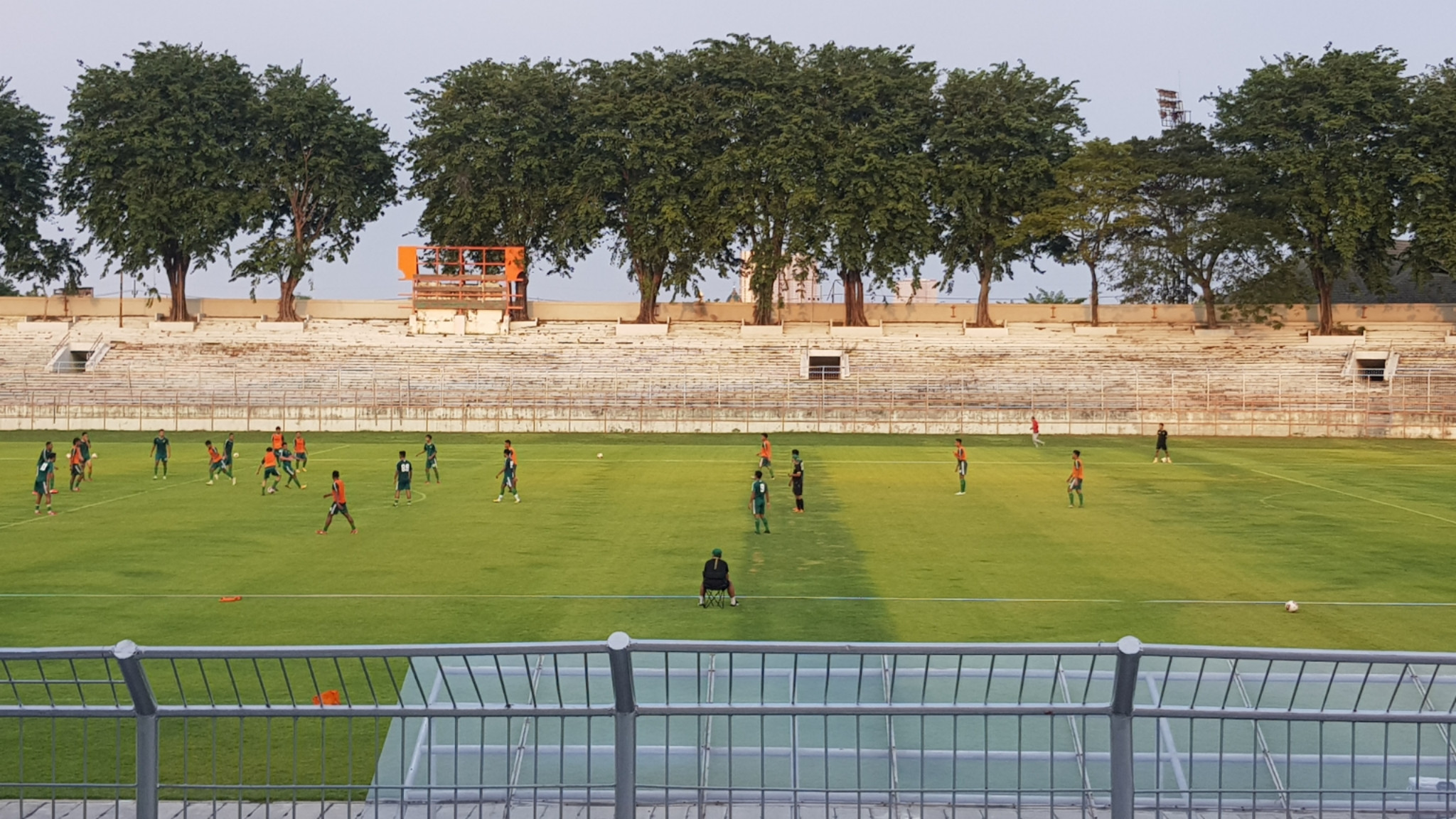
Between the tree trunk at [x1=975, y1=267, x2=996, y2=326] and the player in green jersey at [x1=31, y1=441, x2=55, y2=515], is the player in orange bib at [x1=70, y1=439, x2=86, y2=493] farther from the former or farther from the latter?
the tree trunk at [x1=975, y1=267, x2=996, y2=326]

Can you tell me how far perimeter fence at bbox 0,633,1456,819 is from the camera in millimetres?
7008

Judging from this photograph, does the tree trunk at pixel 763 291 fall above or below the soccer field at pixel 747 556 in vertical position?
above

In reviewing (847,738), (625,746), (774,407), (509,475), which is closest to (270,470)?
(509,475)

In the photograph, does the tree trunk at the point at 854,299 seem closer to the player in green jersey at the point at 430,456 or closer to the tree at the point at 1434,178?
the tree at the point at 1434,178

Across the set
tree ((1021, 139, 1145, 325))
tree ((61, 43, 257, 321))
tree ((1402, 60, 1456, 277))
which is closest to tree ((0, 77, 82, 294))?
tree ((61, 43, 257, 321))

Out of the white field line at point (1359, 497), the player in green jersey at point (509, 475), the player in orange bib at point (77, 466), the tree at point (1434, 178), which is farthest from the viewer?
the tree at point (1434, 178)

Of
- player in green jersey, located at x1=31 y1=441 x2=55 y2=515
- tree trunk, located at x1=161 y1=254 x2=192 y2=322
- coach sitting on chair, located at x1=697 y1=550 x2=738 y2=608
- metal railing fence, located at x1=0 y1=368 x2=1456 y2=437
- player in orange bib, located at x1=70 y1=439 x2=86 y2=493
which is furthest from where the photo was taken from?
tree trunk, located at x1=161 y1=254 x2=192 y2=322

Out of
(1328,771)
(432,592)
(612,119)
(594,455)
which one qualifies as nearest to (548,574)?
(432,592)

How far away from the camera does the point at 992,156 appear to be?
78438mm

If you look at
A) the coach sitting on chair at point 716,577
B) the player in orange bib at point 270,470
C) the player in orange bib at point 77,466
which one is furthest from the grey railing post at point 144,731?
the player in orange bib at point 77,466

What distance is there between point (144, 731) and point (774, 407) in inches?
1951

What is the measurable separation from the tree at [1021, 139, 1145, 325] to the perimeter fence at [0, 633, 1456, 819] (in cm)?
6841

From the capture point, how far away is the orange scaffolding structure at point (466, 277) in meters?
75.1

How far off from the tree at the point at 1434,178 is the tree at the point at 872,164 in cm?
2644
